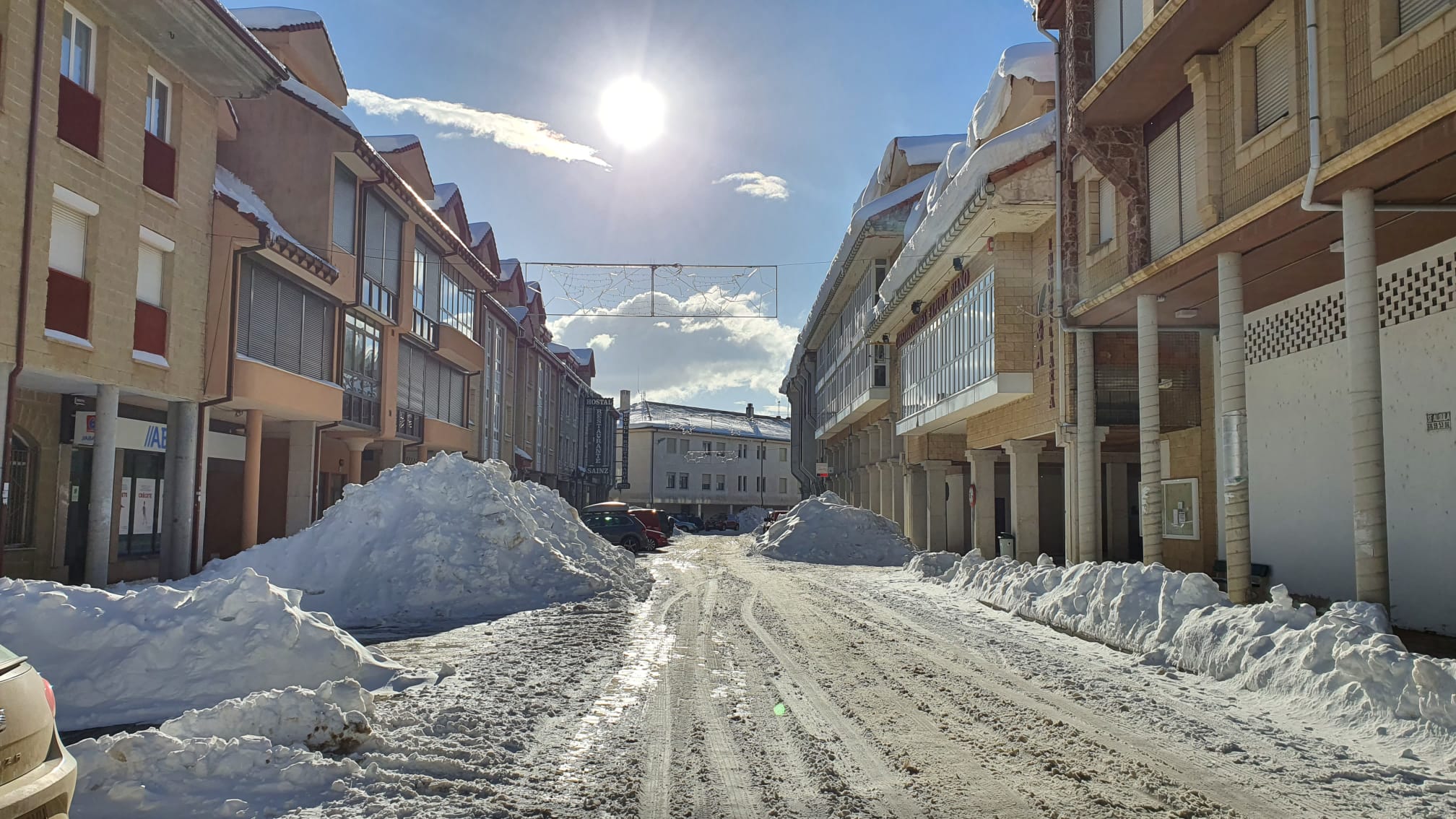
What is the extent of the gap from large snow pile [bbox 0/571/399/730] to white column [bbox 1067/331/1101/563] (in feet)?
44.8

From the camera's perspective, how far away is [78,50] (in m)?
15.2

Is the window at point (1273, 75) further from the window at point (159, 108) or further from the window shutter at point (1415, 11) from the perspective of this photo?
the window at point (159, 108)

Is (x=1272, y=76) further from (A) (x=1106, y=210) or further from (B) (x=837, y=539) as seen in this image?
(B) (x=837, y=539)

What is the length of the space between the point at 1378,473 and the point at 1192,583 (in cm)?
231

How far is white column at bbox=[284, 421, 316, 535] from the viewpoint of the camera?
23812mm


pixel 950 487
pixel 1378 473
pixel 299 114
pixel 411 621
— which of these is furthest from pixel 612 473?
pixel 1378 473

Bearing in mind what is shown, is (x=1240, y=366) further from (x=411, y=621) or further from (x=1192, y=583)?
(x=411, y=621)

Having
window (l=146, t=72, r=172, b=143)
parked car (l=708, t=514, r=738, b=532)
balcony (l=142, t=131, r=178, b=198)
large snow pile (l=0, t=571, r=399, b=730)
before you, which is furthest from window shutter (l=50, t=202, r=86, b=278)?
parked car (l=708, t=514, r=738, b=532)

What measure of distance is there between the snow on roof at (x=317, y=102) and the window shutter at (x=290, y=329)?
3924mm

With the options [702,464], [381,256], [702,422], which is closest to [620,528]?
[381,256]

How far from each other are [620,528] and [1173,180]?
2488cm

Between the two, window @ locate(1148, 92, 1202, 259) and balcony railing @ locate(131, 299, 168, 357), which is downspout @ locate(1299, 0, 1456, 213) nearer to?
window @ locate(1148, 92, 1202, 259)

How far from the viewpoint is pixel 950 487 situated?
35188mm

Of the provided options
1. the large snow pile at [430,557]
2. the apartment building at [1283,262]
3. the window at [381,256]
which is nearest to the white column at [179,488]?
the large snow pile at [430,557]
